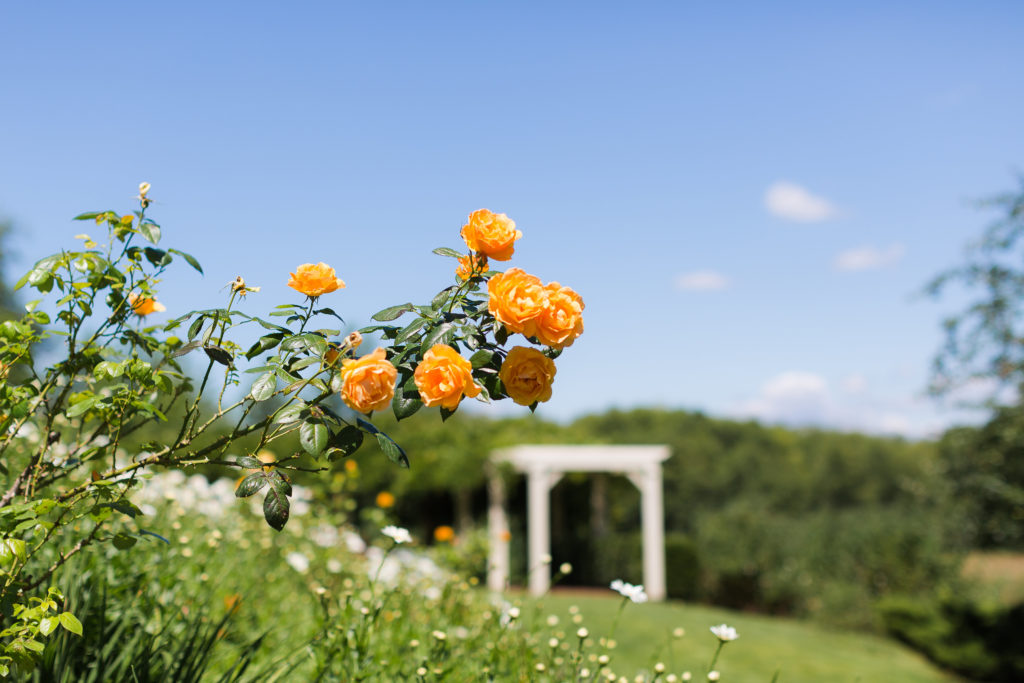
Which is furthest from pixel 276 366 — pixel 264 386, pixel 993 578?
pixel 993 578

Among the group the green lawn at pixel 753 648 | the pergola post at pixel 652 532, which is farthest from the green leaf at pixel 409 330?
the pergola post at pixel 652 532

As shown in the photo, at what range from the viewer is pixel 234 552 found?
4168mm

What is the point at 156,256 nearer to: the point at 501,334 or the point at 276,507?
the point at 276,507

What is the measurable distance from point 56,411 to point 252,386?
66cm

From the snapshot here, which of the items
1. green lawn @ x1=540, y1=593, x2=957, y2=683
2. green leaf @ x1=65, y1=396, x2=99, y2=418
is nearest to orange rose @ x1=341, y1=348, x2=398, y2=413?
green leaf @ x1=65, y1=396, x2=99, y2=418

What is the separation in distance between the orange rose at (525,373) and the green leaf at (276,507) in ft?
1.70

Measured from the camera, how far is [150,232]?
1.88 m

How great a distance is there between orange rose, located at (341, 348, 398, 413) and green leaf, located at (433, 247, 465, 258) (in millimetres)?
402

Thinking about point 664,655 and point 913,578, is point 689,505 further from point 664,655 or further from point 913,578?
point 664,655

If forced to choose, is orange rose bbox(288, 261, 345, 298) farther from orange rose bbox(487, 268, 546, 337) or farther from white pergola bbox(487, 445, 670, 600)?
white pergola bbox(487, 445, 670, 600)

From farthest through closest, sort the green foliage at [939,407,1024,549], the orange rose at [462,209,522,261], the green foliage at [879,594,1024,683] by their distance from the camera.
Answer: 1. the green foliage at [879,594,1024,683]
2. the green foliage at [939,407,1024,549]
3. the orange rose at [462,209,522,261]

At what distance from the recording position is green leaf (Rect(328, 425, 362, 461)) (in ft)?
5.29

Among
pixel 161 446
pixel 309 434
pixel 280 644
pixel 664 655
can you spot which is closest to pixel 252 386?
pixel 309 434

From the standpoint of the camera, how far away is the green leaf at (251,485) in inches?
61.8
